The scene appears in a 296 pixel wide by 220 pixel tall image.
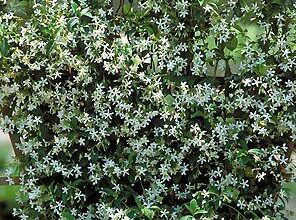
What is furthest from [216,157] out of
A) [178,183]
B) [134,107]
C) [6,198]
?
[6,198]

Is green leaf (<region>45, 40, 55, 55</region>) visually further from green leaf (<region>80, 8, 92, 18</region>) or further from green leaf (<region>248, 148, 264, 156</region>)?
green leaf (<region>248, 148, 264, 156</region>)

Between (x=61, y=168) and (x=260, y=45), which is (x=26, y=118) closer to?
(x=61, y=168)

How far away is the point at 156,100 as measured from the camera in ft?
7.14

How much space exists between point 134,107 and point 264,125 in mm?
472

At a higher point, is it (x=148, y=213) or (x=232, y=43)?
(x=232, y=43)

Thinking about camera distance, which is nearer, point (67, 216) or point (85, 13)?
point (85, 13)

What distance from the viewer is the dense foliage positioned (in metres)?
2.15

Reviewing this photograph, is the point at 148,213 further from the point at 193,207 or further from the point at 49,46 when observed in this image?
the point at 49,46

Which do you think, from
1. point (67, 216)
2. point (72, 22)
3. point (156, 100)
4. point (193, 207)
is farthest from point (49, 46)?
point (193, 207)

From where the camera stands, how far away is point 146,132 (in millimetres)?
2264

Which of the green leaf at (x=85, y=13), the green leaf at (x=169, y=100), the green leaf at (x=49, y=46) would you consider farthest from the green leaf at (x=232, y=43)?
the green leaf at (x=49, y=46)

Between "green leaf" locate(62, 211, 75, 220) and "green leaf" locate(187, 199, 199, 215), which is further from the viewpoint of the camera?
"green leaf" locate(62, 211, 75, 220)

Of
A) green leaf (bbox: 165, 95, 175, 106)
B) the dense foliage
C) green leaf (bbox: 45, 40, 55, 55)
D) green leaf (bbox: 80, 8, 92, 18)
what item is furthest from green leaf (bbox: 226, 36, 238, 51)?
green leaf (bbox: 45, 40, 55, 55)

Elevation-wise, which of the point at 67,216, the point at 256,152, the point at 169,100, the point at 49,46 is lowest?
the point at 67,216
